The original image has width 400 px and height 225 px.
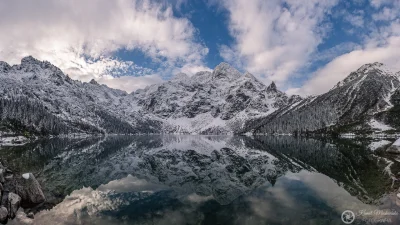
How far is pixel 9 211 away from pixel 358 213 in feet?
108

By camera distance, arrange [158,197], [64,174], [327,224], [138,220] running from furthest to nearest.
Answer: [64,174], [158,197], [138,220], [327,224]

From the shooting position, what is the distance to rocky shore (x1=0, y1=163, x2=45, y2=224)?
25.5 meters

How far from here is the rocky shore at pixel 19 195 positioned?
2547 centimetres

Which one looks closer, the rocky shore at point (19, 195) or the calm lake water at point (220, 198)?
the calm lake water at point (220, 198)

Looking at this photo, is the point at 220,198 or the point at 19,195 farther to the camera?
the point at 220,198

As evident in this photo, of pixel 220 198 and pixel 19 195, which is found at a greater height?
pixel 19 195

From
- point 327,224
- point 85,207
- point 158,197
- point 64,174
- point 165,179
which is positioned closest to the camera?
point 327,224

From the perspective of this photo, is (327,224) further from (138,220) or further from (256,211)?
(138,220)

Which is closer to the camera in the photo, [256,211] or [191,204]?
[256,211]

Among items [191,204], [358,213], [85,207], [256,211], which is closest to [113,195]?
[85,207]

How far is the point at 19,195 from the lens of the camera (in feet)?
94.2

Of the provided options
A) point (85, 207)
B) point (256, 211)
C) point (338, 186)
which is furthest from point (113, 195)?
point (338, 186)

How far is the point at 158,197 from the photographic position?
3381cm

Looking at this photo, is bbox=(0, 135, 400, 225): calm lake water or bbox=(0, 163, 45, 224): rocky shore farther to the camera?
bbox=(0, 163, 45, 224): rocky shore
